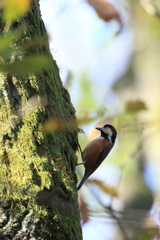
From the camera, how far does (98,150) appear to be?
163 inches

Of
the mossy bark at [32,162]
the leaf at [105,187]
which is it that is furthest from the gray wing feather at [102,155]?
the mossy bark at [32,162]

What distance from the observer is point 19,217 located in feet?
5.54

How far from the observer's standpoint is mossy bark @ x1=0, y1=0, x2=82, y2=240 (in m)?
1.72

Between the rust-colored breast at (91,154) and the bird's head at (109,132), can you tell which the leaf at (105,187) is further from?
the bird's head at (109,132)

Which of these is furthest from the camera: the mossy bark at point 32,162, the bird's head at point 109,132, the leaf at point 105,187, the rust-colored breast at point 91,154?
the bird's head at point 109,132

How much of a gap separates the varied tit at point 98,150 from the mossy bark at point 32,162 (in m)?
1.50

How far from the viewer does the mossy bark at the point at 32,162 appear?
172 centimetres

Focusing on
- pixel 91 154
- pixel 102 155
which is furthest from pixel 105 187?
pixel 91 154

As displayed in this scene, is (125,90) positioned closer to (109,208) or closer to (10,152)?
(109,208)

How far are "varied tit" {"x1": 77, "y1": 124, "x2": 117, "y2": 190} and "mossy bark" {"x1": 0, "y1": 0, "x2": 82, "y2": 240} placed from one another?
1500 mm

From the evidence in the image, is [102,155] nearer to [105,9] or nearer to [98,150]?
[98,150]

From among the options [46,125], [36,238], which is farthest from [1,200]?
[46,125]

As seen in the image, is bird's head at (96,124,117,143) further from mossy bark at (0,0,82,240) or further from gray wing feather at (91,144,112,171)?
mossy bark at (0,0,82,240)

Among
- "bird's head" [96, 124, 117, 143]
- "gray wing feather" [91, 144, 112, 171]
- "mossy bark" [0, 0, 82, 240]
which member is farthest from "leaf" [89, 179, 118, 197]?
"mossy bark" [0, 0, 82, 240]
